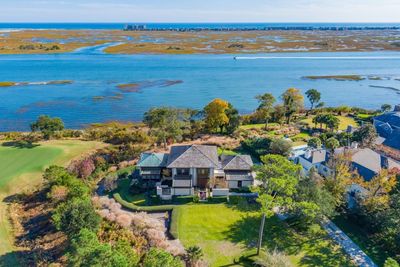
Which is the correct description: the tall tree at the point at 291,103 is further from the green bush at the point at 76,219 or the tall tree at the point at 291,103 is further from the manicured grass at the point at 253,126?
the green bush at the point at 76,219

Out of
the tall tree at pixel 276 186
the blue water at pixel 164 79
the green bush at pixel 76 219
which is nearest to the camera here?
the tall tree at pixel 276 186

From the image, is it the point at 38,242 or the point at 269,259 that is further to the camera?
the point at 38,242

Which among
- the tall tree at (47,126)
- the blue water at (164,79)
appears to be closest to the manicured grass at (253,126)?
the blue water at (164,79)

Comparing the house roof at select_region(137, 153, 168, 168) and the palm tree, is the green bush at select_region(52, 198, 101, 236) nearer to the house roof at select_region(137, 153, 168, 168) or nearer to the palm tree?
the palm tree

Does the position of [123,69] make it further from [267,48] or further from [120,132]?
[267,48]

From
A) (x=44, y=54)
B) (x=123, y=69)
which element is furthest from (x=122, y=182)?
(x=44, y=54)
